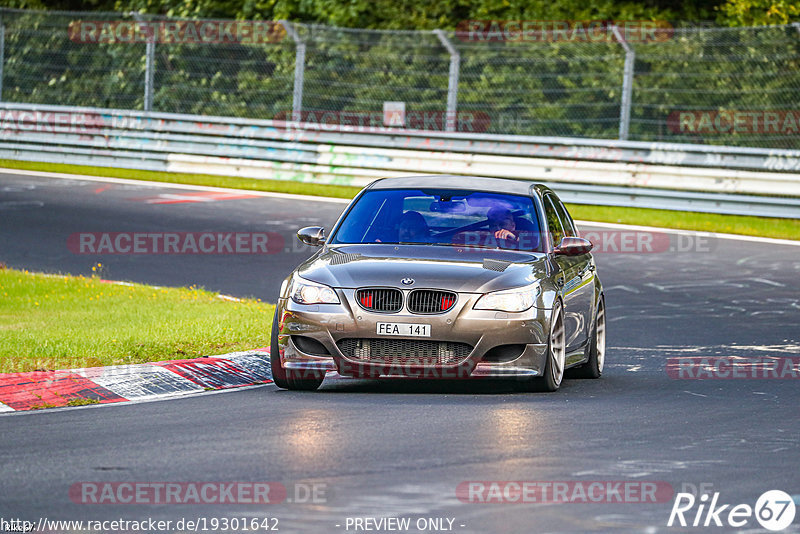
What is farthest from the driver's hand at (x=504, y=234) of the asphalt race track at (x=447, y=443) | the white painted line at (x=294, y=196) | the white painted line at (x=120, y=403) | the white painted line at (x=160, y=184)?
the white painted line at (x=160, y=184)

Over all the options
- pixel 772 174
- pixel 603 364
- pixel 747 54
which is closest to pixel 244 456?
pixel 603 364

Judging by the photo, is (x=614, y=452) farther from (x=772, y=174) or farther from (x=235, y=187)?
(x=235, y=187)

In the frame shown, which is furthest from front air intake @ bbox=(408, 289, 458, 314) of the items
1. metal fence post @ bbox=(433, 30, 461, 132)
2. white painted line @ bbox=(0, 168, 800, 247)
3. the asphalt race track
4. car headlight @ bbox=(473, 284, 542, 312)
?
metal fence post @ bbox=(433, 30, 461, 132)

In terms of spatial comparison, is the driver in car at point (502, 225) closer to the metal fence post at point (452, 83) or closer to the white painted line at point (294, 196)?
the white painted line at point (294, 196)

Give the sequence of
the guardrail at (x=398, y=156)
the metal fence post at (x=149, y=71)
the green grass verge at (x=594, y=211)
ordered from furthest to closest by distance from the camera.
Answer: the metal fence post at (x=149, y=71) → the guardrail at (x=398, y=156) → the green grass verge at (x=594, y=211)

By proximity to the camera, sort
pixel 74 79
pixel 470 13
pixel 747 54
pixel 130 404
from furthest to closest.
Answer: pixel 470 13 < pixel 74 79 < pixel 747 54 < pixel 130 404

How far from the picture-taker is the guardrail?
76.4ft

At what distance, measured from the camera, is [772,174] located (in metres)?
22.8

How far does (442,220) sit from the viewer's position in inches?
447

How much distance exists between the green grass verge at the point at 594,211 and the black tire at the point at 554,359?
1187 cm

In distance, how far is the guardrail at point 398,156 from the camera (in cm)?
2330

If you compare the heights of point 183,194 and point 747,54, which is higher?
point 747,54

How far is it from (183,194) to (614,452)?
705 inches

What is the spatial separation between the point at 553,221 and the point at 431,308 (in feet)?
6.97
